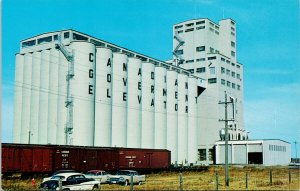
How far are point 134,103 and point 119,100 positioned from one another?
16.5ft

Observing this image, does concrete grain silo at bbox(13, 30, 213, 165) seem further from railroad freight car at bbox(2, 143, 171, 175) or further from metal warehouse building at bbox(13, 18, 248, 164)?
railroad freight car at bbox(2, 143, 171, 175)

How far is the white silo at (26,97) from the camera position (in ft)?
238

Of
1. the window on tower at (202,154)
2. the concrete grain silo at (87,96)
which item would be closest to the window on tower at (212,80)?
the window on tower at (202,154)

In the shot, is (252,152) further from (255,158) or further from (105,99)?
(105,99)

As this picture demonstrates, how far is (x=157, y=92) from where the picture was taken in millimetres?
85562

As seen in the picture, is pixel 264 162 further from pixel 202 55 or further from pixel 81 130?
pixel 81 130

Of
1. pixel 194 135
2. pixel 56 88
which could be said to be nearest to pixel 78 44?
pixel 56 88

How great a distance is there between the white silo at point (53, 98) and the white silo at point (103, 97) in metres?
6.93

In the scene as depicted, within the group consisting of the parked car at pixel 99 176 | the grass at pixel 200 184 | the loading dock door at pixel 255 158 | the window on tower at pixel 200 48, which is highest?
the window on tower at pixel 200 48

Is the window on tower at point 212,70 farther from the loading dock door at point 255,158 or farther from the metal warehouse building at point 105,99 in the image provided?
the loading dock door at point 255,158

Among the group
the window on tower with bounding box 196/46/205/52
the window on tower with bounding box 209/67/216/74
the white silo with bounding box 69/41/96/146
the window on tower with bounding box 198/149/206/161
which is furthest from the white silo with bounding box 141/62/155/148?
the window on tower with bounding box 198/149/206/161

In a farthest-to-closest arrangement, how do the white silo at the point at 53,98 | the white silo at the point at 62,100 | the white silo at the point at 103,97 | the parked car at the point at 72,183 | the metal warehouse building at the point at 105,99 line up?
the white silo at the point at 103,97, the white silo at the point at 53,98, the metal warehouse building at the point at 105,99, the white silo at the point at 62,100, the parked car at the point at 72,183

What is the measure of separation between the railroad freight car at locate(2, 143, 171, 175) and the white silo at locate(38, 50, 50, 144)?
73.6 feet

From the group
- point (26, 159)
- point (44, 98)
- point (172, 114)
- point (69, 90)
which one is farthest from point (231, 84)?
point (26, 159)
